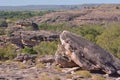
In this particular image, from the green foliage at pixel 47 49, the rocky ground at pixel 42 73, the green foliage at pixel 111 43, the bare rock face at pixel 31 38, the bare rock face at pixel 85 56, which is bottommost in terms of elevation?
the bare rock face at pixel 31 38

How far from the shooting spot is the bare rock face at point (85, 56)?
26.3 metres

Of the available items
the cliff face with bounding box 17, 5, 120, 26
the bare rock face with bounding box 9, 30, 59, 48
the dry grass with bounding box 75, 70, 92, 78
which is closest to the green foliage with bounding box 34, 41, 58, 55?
the bare rock face with bounding box 9, 30, 59, 48

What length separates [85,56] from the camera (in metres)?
26.8

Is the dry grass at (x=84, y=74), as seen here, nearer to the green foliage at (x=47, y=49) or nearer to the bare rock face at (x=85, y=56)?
the bare rock face at (x=85, y=56)

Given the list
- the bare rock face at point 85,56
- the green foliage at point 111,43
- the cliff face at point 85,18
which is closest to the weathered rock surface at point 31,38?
the green foliage at point 111,43

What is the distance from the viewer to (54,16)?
655 ft

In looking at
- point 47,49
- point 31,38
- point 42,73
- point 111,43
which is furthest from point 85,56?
point 31,38

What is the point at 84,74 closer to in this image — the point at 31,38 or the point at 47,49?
the point at 47,49

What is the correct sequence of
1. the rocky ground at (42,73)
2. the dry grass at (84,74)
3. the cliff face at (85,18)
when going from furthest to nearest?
the cliff face at (85,18) < the dry grass at (84,74) < the rocky ground at (42,73)

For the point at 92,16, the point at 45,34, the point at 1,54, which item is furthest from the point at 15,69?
the point at 92,16

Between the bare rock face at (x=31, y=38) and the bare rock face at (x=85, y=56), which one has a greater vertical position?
the bare rock face at (x=85, y=56)

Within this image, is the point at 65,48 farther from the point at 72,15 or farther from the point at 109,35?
the point at 72,15

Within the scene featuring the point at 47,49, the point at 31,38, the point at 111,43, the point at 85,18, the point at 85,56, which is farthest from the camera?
the point at 85,18

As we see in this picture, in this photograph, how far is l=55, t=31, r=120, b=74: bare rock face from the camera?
26.3 metres
